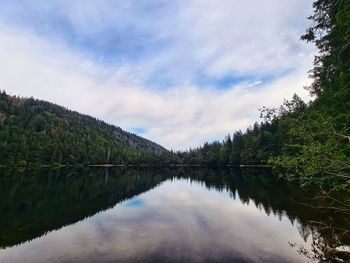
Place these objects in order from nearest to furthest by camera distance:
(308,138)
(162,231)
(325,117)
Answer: (308,138), (325,117), (162,231)

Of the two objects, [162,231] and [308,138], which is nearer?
[308,138]

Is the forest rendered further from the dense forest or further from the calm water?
the calm water

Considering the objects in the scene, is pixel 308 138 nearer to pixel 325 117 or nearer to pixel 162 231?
pixel 325 117

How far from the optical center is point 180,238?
20766 mm

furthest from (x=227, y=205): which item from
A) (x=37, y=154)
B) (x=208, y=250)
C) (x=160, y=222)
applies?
(x=37, y=154)

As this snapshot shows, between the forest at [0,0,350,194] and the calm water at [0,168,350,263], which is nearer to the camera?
the forest at [0,0,350,194]

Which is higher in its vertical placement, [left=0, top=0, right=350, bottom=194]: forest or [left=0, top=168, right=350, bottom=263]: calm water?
[left=0, top=0, right=350, bottom=194]: forest

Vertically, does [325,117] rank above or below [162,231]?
above

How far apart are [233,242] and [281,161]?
32.6 feet

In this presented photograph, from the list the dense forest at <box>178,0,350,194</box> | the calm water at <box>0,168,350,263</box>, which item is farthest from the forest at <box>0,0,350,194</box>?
the calm water at <box>0,168,350,263</box>

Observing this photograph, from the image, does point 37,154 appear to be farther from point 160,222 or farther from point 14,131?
point 160,222

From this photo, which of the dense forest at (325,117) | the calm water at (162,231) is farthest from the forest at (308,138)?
the calm water at (162,231)

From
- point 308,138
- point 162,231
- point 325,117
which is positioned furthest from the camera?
point 162,231

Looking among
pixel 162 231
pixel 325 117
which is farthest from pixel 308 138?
pixel 162 231
